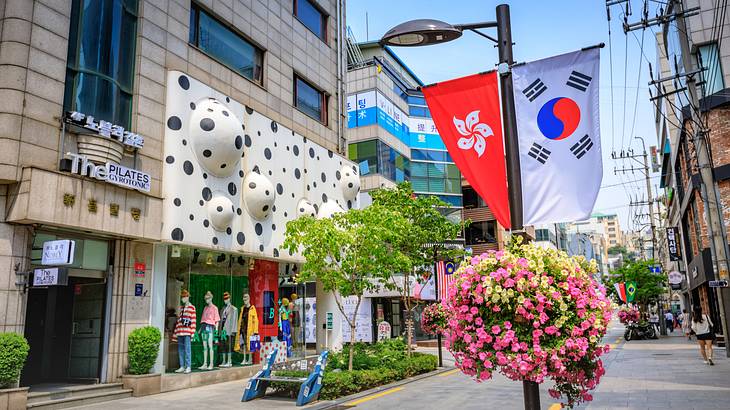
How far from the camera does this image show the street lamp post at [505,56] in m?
5.59

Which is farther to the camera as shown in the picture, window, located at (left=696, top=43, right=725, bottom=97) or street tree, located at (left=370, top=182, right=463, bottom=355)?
window, located at (left=696, top=43, right=725, bottom=97)

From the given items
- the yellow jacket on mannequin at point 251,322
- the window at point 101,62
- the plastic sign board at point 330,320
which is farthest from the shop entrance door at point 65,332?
the plastic sign board at point 330,320

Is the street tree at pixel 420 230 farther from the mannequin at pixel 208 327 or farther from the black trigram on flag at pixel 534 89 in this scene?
the black trigram on flag at pixel 534 89

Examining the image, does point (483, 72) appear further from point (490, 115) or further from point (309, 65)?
point (309, 65)

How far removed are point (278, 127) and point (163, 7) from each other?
5611 mm

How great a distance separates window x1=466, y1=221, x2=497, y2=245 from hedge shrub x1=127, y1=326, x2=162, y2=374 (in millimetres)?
38700

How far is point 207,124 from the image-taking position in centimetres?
1533

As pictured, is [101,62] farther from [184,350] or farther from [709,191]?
[709,191]

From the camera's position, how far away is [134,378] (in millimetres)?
12625

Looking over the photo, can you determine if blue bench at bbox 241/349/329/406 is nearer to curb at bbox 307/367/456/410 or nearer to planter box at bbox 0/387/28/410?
curb at bbox 307/367/456/410

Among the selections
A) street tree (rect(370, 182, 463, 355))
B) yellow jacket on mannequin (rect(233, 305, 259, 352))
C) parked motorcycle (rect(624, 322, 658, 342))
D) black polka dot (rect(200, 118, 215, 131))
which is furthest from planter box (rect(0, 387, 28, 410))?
parked motorcycle (rect(624, 322, 658, 342))

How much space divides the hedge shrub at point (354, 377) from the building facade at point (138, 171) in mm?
3815

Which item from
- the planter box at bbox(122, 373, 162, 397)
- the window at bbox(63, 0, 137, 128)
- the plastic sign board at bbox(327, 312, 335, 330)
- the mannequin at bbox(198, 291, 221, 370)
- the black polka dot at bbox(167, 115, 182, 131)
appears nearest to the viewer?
the window at bbox(63, 0, 137, 128)

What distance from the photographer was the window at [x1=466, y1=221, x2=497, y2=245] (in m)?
48.8
